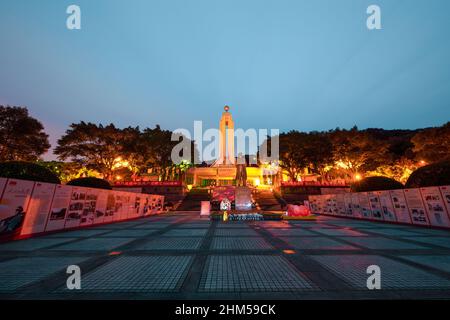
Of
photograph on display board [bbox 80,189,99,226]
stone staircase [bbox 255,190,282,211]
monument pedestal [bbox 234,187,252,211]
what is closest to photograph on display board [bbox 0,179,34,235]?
photograph on display board [bbox 80,189,99,226]

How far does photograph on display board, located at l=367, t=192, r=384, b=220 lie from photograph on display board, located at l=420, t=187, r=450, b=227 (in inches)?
139

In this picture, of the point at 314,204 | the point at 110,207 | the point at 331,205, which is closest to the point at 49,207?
the point at 110,207

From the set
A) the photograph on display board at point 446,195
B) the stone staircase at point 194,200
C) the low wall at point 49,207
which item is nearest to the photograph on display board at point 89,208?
the low wall at point 49,207

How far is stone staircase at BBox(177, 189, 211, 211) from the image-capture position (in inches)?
1277

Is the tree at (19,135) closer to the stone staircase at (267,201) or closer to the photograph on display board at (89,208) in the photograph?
the photograph on display board at (89,208)

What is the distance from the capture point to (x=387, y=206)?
50.3 feet

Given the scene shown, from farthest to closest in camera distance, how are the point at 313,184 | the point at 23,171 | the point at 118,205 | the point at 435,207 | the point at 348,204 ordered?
the point at 313,184, the point at 348,204, the point at 118,205, the point at 435,207, the point at 23,171

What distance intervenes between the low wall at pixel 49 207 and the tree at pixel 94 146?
23.8 m

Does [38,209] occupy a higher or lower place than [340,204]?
lower

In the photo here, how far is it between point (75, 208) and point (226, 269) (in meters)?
11.9

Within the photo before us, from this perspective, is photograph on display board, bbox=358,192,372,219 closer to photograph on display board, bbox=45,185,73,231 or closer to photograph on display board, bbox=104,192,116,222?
photograph on display board, bbox=104,192,116,222

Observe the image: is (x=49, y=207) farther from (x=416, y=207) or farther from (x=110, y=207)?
(x=416, y=207)
